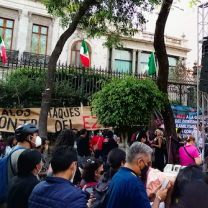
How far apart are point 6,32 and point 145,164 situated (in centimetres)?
1758

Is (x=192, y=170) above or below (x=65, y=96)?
below

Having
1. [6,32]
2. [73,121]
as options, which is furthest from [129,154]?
[6,32]

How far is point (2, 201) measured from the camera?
2562 millimetres

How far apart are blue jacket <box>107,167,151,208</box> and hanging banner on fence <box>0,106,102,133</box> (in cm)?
673

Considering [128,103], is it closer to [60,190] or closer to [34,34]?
[60,190]

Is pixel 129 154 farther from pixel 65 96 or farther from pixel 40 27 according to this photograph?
pixel 40 27

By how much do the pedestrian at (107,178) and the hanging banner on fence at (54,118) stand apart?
19.5 ft

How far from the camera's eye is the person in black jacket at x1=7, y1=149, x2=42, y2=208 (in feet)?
6.72

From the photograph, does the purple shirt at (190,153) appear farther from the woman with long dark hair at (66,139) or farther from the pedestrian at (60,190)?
the pedestrian at (60,190)

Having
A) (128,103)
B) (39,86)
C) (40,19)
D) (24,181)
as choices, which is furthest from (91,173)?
(40,19)

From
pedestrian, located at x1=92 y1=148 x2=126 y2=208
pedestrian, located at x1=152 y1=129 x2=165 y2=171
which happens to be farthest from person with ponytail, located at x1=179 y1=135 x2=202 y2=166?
pedestrian, located at x1=92 y1=148 x2=126 y2=208

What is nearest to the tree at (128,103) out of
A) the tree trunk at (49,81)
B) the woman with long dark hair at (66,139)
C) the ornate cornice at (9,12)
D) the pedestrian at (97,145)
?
the pedestrian at (97,145)

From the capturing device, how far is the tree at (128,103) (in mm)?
6082

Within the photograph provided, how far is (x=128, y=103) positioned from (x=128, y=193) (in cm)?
442
